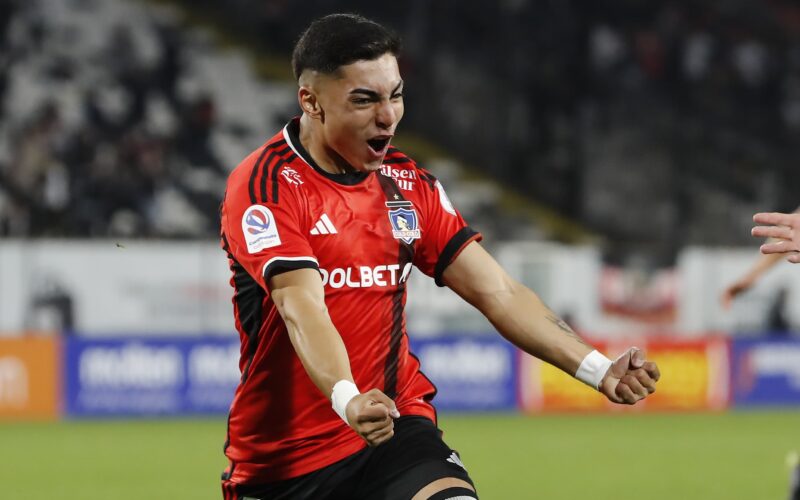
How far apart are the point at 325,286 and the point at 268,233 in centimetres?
29

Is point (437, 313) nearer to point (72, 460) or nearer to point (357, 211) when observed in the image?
point (72, 460)

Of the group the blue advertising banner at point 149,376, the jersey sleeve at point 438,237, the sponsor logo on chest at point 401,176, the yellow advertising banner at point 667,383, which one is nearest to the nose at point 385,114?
the sponsor logo on chest at point 401,176

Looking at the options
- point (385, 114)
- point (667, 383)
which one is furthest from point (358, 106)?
point (667, 383)

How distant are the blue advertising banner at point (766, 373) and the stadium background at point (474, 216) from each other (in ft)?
0.09

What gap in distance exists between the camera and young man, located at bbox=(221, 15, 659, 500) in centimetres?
432

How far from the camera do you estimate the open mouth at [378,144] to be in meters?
4.40

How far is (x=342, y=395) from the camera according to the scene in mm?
3965

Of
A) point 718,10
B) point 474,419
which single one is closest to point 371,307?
point 474,419

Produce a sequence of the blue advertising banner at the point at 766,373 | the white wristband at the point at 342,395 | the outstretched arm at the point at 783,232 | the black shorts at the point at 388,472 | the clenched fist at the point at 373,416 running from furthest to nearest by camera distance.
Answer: the blue advertising banner at the point at 766,373, the outstretched arm at the point at 783,232, the black shorts at the point at 388,472, the white wristband at the point at 342,395, the clenched fist at the point at 373,416

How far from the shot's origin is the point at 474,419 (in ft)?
56.5

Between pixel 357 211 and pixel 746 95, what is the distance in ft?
62.5

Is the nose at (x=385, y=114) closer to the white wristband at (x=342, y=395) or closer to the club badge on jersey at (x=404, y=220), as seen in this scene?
the club badge on jersey at (x=404, y=220)

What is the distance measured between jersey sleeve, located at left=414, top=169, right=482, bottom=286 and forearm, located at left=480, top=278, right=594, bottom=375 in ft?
0.64

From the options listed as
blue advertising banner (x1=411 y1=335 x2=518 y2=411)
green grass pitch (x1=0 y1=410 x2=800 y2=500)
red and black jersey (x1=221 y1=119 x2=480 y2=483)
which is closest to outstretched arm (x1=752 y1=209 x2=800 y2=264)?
red and black jersey (x1=221 y1=119 x2=480 y2=483)
